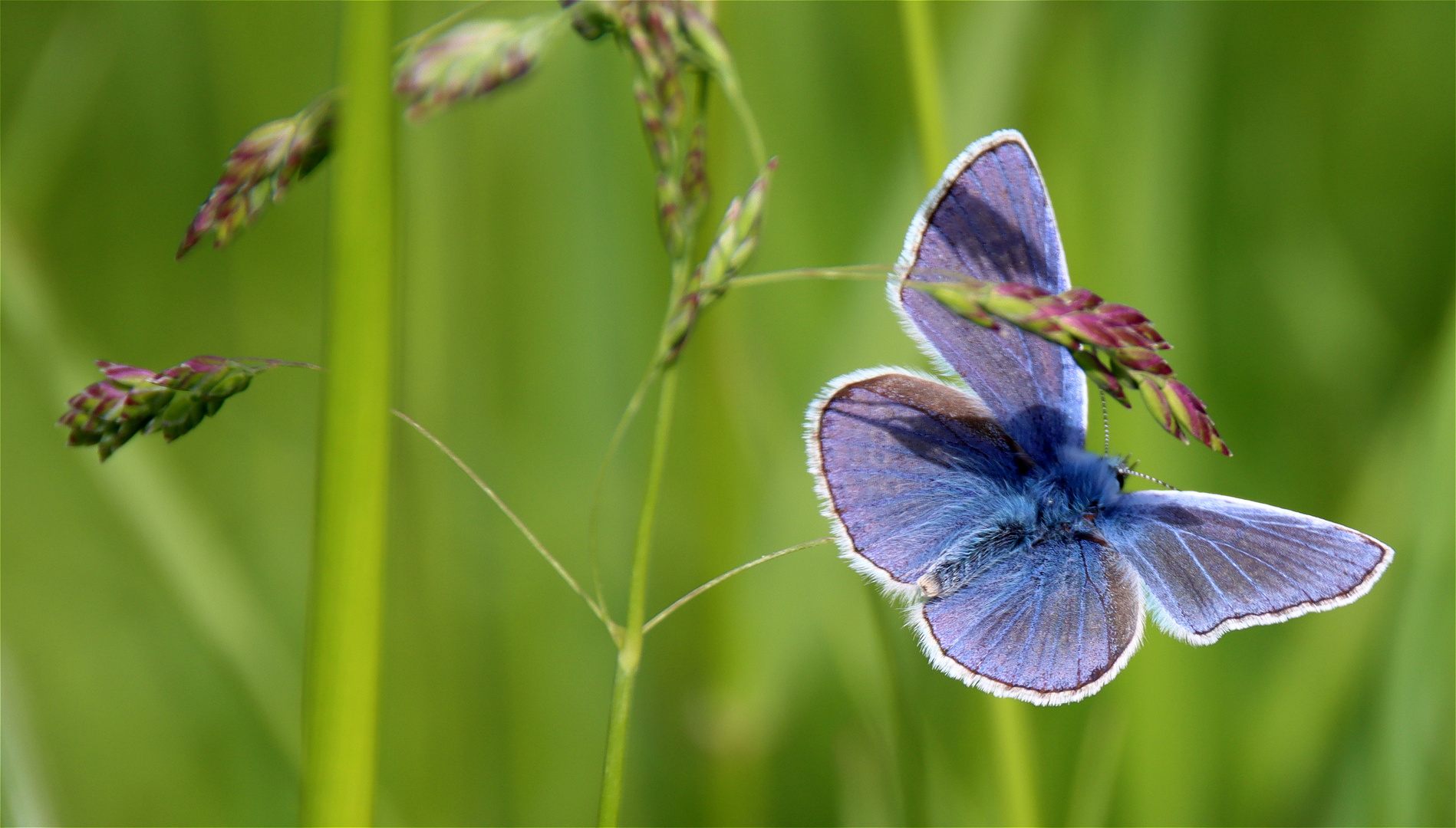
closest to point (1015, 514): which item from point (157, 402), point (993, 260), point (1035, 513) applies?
point (1035, 513)

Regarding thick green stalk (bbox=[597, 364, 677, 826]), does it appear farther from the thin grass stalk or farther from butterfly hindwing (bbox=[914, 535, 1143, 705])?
the thin grass stalk

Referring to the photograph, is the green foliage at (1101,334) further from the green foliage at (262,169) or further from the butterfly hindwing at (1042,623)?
the green foliage at (262,169)

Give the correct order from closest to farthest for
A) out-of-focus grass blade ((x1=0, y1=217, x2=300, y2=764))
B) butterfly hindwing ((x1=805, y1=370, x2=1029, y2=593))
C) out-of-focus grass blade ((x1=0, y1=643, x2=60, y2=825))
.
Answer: out-of-focus grass blade ((x1=0, y1=643, x2=60, y2=825)) < butterfly hindwing ((x1=805, y1=370, x2=1029, y2=593)) < out-of-focus grass blade ((x1=0, y1=217, x2=300, y2=764))

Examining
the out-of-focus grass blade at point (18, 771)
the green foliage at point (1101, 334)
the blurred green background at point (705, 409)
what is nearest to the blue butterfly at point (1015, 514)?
the blurred green background at point (705, 409)

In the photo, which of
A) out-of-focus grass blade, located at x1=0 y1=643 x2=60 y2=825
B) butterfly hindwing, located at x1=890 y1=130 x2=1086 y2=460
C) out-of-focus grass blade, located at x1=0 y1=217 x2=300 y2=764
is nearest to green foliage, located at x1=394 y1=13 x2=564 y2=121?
butterfly hindwing, located at x1=890 y1=130 x2=1086 y2=460

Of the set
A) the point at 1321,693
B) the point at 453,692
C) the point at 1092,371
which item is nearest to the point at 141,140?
the point at 453,692
